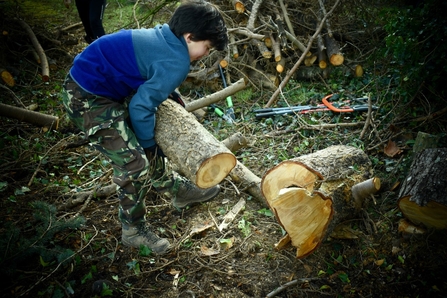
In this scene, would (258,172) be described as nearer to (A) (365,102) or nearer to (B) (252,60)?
(A) (365,102)

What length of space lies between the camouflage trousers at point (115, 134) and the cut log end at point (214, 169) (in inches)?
16.9

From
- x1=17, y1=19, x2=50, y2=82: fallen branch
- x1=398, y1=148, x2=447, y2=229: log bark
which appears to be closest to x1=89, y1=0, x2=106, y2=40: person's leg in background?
x1=17, y1=19, x2=50, y2=82: fallen branch

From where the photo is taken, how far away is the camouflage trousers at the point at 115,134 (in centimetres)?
217

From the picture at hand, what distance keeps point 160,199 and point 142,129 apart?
3.67ft

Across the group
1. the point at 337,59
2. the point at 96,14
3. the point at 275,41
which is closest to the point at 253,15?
the point at 275,41

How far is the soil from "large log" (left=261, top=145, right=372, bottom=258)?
242mm

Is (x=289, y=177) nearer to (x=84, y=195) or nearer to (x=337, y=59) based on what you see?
(x=84, y=195)

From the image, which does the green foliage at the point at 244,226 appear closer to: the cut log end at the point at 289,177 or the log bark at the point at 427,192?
the cut log end at the point at 289,177

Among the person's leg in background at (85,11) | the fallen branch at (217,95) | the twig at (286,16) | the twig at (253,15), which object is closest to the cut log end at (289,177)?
the fallen branch at (217,95)

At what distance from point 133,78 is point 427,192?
227 centimetres

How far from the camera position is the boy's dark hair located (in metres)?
2.02

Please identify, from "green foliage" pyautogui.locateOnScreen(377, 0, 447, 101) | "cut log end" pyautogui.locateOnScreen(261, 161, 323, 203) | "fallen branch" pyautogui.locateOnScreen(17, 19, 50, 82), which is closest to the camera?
"cut log end" pyautogui.locateOnScreen(261, 161, 323, 203)

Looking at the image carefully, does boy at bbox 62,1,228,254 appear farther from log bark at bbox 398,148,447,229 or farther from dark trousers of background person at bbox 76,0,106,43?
dark trousers of background person at bbox 76,0,106,43

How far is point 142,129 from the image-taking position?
2230 millimetres
